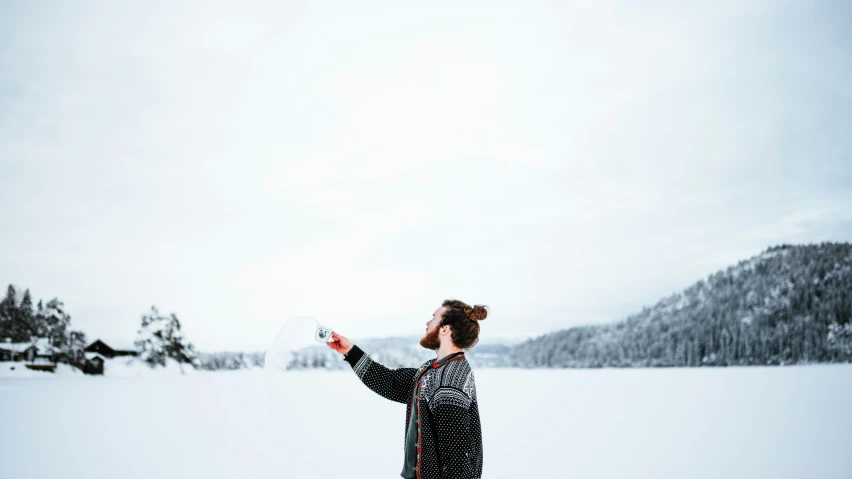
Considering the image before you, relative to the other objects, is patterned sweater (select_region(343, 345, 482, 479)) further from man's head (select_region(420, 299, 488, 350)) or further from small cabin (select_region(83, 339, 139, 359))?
small cabin (select_region(83, 339, 139, 359))

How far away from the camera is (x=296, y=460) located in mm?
9359

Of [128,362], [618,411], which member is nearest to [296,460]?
[618,411]

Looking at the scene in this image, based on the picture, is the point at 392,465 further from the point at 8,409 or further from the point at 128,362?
the point at 128,362

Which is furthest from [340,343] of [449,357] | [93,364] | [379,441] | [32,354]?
[32,354]

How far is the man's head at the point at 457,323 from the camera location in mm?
2908

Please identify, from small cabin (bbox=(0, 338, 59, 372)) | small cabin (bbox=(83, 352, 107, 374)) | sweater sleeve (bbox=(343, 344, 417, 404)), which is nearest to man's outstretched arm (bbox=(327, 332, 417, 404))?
sweater sleeve (bbox=(343, 344, 417, 404))

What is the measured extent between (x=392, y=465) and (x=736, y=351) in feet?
386

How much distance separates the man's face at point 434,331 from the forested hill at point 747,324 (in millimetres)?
120022

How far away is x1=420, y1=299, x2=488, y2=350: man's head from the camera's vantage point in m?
2.91

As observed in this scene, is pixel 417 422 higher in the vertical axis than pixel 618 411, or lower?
higher

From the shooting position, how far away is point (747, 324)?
134875 millimetres

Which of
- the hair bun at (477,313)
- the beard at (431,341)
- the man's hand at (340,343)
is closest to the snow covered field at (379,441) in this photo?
the man's hand at (340,343)

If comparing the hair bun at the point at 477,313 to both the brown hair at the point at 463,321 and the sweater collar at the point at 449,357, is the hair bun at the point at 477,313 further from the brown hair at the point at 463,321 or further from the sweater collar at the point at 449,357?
the sweater collar at the point at 449,357

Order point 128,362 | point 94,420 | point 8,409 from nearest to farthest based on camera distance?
point 94,420
point 8,409
point 128,362
